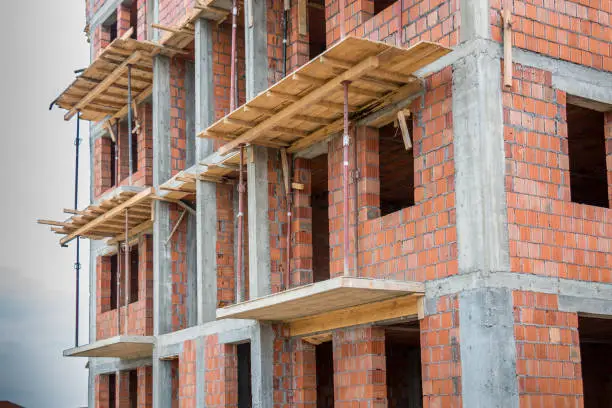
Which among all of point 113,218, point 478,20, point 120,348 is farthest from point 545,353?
point 113,218

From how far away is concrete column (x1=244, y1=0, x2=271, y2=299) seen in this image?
14227mm

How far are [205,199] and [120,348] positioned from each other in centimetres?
379

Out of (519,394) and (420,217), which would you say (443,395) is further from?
(420,217)

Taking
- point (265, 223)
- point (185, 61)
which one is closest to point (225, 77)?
point (185, 61)

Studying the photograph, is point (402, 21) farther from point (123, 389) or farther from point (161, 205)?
point (123, 389)

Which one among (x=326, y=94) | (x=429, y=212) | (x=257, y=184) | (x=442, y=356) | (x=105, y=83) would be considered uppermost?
(x=105, y=83)

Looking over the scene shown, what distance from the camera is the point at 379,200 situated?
46.1ft

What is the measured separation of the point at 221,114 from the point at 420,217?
Answer: 6179 millimetres

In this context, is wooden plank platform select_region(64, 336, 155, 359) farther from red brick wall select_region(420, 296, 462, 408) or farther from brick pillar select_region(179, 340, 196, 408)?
red brick wall select_region(420, 296, 462, 408)

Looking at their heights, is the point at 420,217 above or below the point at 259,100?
below

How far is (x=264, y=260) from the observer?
14.3 metres

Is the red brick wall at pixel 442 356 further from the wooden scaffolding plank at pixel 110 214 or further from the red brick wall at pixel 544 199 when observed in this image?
the wooden scaffolding plank at pixel 110 214

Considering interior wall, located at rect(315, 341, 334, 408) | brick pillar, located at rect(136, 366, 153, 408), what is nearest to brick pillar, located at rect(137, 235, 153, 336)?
brick pillar, located at rect(136, 366, 153, 408)

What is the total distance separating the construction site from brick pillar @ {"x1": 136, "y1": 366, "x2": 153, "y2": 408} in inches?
20.6
